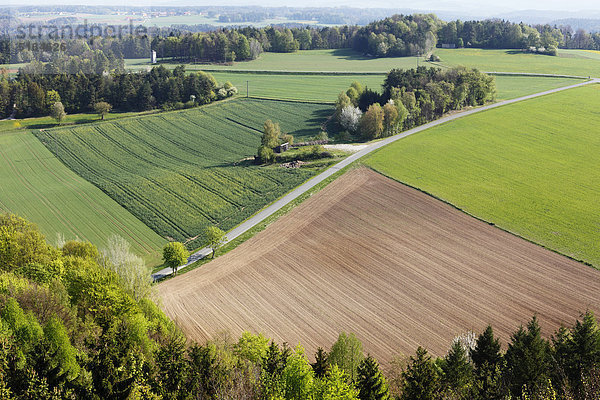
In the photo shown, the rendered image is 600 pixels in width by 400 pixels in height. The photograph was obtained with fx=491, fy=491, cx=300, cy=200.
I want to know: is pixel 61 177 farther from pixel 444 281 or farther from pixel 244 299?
pixel 444 281

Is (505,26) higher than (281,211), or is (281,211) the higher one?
(505,26)

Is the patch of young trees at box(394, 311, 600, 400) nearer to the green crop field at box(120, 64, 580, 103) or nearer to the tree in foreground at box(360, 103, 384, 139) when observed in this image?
the tree in foreground at box(360, 103, 384, 139)

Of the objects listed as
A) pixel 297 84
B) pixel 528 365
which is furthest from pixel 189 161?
pixel 528 365

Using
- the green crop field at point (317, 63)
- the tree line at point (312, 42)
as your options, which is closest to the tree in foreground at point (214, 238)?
the green crop field at point (317, 63)

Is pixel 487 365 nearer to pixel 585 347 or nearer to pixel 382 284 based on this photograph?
pixel 585 347

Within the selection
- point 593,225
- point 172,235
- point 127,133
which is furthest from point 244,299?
point 127,133

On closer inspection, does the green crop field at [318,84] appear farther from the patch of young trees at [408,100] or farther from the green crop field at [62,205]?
the green crop field at [62,205]
